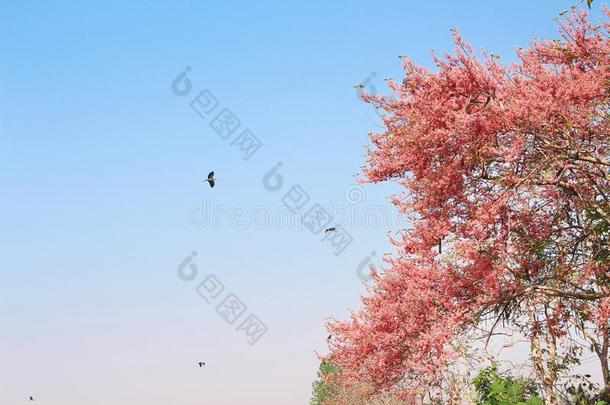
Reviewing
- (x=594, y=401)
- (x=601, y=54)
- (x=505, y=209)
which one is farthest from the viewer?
(x=594, y=401)

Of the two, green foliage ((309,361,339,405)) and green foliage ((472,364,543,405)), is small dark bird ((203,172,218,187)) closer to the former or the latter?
green foliage ((472,364,543,405))

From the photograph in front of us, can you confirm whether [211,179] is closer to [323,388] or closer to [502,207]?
[502,207]

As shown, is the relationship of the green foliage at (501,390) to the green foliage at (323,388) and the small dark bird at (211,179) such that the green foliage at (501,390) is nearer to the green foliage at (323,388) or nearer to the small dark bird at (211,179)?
the small dark bird at (211,179)

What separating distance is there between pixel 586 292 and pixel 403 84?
17.6ft

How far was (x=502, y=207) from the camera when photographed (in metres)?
12.3

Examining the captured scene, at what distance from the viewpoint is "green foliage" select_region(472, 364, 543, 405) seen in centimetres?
1711

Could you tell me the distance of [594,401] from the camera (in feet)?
48.9

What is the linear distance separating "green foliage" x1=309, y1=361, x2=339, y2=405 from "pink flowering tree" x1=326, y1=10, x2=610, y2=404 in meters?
24.8

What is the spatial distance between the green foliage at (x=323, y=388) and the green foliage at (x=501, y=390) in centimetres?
1558

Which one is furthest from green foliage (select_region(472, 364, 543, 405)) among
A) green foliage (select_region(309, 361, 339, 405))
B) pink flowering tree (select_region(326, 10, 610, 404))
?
green foliage (select_region(309, 361, 339, 405))

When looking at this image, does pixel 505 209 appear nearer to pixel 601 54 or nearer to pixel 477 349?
pixel 477 349

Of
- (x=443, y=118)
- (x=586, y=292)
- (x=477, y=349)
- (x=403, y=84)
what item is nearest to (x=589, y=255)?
(x=586, y=292)

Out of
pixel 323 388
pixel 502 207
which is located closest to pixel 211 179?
pixel 502 207

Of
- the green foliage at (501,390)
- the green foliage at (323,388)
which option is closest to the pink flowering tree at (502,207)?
the green foliage at (501,390)
